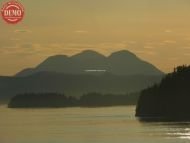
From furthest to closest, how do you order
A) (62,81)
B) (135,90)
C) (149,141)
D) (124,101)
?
(124,101) → (135,90) → (62,81) → (149,141)

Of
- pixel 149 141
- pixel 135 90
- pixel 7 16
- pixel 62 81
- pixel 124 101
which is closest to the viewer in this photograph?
pixel 7 16

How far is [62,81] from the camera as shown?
30.8 metres

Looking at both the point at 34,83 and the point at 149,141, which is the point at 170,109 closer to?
the point at 34,83

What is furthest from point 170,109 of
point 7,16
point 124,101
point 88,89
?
point 7,16

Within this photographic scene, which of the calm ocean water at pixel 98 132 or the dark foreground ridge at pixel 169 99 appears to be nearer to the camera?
the calm ocean water at pixel 98 132

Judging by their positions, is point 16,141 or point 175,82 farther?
point 175,82

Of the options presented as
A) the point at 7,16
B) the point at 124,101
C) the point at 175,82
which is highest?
the point at 7,16

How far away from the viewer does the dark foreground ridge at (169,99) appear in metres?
32.8

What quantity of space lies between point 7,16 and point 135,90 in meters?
25.3

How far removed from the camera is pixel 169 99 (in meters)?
33.5

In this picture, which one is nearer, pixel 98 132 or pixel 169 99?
pixel 98 132

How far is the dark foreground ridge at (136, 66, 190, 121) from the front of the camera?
32750 millimetres

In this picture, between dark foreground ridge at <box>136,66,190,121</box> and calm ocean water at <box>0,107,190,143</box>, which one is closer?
calm ocean water at <box>0,107,190,143</box>

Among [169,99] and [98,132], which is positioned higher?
[98,132]
